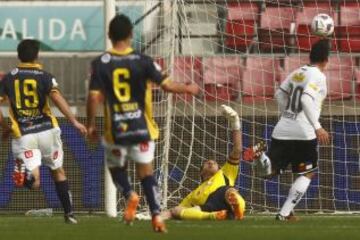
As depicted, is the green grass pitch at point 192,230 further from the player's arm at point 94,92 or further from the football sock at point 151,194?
the player's arm at point 94,92

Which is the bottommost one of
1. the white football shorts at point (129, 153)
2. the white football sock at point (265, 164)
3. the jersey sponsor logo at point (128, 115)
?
the white football sock at point (265, 164)

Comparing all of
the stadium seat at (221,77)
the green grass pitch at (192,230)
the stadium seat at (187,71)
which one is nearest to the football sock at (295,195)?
the green grass pitch at (192,230)

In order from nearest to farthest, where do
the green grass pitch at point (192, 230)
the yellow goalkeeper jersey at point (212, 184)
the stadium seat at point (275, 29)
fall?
the green grass pitch at point (192, 230) → the yellow goalkeeper jersey at point (212, 184) → the stadium seat at point (275, 29)

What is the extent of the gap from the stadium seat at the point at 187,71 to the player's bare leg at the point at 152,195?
18.4ft

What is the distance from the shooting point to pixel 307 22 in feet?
59.1

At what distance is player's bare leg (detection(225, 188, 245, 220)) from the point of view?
1198 cm

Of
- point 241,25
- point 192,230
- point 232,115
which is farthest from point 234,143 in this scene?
point 241,25

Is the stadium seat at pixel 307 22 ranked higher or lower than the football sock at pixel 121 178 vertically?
higher

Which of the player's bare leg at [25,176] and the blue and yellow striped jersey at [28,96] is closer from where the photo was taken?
the blue and yellow striped jersey at [28,96]

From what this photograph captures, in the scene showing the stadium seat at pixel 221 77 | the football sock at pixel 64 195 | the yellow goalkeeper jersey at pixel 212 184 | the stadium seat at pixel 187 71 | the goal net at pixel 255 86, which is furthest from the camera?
the stadium seat at pixel 221 77

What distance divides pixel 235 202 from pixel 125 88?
9.84 feet

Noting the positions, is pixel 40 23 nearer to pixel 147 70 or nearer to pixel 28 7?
pixel 28 7

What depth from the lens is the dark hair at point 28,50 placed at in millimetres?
11445

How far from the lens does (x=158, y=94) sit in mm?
14531
